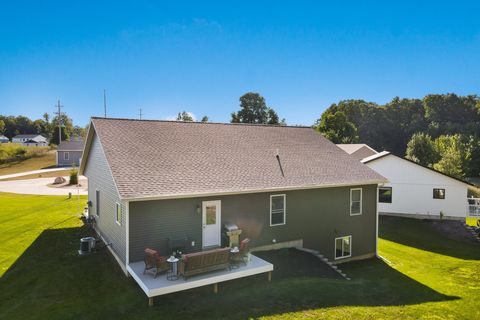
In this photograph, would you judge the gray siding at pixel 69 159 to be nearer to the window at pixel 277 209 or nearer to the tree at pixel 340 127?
the tree at pixel 340 127

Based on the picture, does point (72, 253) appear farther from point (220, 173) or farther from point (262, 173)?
point (262, 173)

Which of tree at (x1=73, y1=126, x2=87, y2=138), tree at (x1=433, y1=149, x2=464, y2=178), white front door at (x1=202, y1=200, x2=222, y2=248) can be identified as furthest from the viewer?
tree at (x1=73, y1=126, x2=87, y2=138)

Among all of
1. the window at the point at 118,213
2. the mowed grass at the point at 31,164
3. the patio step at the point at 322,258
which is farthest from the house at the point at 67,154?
the patio step at the point at 322,258

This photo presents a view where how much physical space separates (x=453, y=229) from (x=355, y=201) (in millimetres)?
12895

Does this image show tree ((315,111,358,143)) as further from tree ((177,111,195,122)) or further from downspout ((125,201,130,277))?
downspout ((125,201,130,277))

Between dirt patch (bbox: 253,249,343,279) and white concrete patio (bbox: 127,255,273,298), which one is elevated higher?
white concrete patio (bbox: 127,255,273,298)

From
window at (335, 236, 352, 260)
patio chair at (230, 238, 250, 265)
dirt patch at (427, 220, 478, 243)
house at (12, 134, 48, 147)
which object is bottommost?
dirt patch at (427, 220, 478, 243)

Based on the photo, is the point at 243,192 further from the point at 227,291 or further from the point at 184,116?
the point at 184,116

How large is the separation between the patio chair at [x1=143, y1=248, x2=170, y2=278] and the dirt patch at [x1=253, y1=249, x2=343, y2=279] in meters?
4.47

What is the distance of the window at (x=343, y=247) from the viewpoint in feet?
55.7

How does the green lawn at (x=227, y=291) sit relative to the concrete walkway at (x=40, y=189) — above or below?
below

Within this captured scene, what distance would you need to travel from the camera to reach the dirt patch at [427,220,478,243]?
23.4m

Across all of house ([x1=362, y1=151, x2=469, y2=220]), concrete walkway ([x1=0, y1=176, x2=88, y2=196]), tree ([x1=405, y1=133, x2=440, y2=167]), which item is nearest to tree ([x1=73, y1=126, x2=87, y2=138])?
concrete walkway ([x1=0, y1=176, x2=88, y2=196])

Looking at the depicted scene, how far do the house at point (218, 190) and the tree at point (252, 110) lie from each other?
52.8 m
